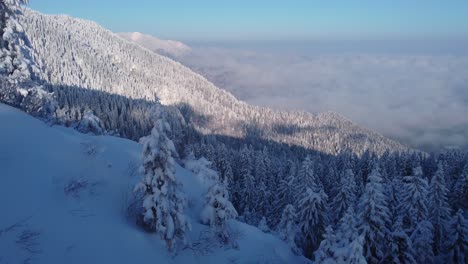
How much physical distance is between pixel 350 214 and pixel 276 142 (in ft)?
530

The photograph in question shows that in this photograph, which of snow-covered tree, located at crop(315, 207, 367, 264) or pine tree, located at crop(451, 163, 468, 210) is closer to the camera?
snow-covered tree, located at crop(315, 207, 367, 264)

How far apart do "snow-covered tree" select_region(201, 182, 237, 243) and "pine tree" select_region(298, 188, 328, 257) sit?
1871cm

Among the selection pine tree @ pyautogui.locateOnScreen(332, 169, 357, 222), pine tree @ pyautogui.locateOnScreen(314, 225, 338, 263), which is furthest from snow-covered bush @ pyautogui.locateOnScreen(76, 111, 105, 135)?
pine tree @ pyautogui.locateOnScreen(332, 169, 357, 222)

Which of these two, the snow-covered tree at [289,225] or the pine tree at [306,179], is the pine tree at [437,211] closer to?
the pine tree at [306,179]

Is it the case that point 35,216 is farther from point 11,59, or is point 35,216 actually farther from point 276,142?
point 276,142

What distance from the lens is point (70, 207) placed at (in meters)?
11.1

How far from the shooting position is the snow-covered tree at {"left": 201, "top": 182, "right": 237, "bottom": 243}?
44.6ft

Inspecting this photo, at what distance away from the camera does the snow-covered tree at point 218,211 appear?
44.6 ft

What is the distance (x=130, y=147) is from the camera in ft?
57.1

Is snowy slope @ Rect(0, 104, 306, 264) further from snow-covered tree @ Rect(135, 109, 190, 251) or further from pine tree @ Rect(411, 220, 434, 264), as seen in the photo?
pine tree @ Rect(411, 220, 434, 264)

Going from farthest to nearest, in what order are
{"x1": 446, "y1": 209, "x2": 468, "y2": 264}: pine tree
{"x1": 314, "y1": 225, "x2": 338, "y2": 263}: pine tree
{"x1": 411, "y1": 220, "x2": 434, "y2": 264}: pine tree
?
{"x1": 446, "y1": 209, "x2": 468, "y2": 264}: pine tree < {"x1": 411, "y1": 220, "x2": 434, "y2": 264}: pine tree < {"x1": 314, "y1": 225, "x2": 338, "y2": 263}: pine tree

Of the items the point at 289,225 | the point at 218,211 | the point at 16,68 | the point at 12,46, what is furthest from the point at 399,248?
the point at 12,46

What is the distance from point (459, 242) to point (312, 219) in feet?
39.0

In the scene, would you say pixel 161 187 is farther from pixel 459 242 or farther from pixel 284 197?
pixel 284 197
